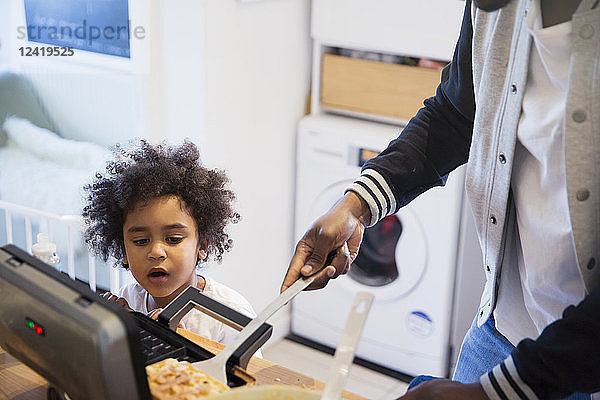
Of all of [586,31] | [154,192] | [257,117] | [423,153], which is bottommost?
[257,117]

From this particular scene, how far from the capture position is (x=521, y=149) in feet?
3.82

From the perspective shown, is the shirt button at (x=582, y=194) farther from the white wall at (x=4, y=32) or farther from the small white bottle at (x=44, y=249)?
the white wall at (x=4, y=32)

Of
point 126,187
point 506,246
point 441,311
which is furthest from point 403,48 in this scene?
point 506,246

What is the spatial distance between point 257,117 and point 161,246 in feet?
4.45

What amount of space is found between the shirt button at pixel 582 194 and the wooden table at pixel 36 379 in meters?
0.40

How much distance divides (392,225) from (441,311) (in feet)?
1.20

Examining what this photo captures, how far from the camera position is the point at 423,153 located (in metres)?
1.38

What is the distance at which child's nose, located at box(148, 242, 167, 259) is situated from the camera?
1531 millimetres

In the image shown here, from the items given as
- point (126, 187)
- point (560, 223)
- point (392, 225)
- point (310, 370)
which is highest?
point (560, 223)

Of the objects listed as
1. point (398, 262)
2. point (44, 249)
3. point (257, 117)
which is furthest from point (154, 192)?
point (398, 262)

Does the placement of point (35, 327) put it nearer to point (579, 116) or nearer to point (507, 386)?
point (507, 386)

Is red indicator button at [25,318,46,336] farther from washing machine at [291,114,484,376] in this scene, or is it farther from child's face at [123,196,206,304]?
washing machine at [291,114,484,376]

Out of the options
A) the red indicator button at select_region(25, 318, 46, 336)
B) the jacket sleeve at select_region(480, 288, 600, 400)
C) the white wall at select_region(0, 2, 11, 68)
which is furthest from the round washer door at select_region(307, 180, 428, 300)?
the red indicator button at select_region(25, 318, 46, 336)

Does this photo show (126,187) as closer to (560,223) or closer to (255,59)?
(560,223)
